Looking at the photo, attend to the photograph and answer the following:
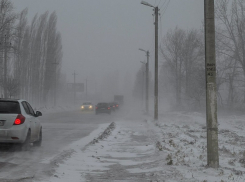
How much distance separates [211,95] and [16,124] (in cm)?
559

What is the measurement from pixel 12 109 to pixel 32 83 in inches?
2311

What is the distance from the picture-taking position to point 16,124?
1049 cm

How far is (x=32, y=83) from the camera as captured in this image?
223ft

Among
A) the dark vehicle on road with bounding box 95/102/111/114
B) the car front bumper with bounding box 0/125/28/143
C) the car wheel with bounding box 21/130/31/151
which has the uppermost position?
the dark vehicle on road with bounding box 95/102/111/114

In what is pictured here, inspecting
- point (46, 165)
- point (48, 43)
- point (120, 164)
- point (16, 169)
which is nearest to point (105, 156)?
point (120, 164)

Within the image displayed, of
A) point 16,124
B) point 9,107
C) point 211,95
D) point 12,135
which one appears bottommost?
point 12,135

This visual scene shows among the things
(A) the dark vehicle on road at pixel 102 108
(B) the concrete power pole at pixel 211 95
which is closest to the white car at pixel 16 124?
(B) the concrete power pole at pixel 211 95

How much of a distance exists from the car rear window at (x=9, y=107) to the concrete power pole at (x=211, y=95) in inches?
224

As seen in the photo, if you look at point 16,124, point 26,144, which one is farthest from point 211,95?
point 26,144

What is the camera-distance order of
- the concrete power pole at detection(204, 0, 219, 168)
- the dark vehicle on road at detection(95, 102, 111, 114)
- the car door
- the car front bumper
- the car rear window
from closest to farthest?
the concrete power pole at detection(204, 0, 219, 168), the car front bumper, the car rear window, the car door, the dark vehicle on road at detection(95, 102, 111, 114)

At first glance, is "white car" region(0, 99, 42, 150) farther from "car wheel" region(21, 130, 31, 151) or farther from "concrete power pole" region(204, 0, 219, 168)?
"concrete power pole" region(204, 0, 219, 168)

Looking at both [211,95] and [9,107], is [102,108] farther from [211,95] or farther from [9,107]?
[211,95]

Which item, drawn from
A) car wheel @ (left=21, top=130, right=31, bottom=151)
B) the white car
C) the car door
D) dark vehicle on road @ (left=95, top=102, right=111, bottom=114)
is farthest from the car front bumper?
dark vehicle on road @ (left=95, top=102, right=111, bottom=114)

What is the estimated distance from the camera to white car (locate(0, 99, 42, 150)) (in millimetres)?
10359
